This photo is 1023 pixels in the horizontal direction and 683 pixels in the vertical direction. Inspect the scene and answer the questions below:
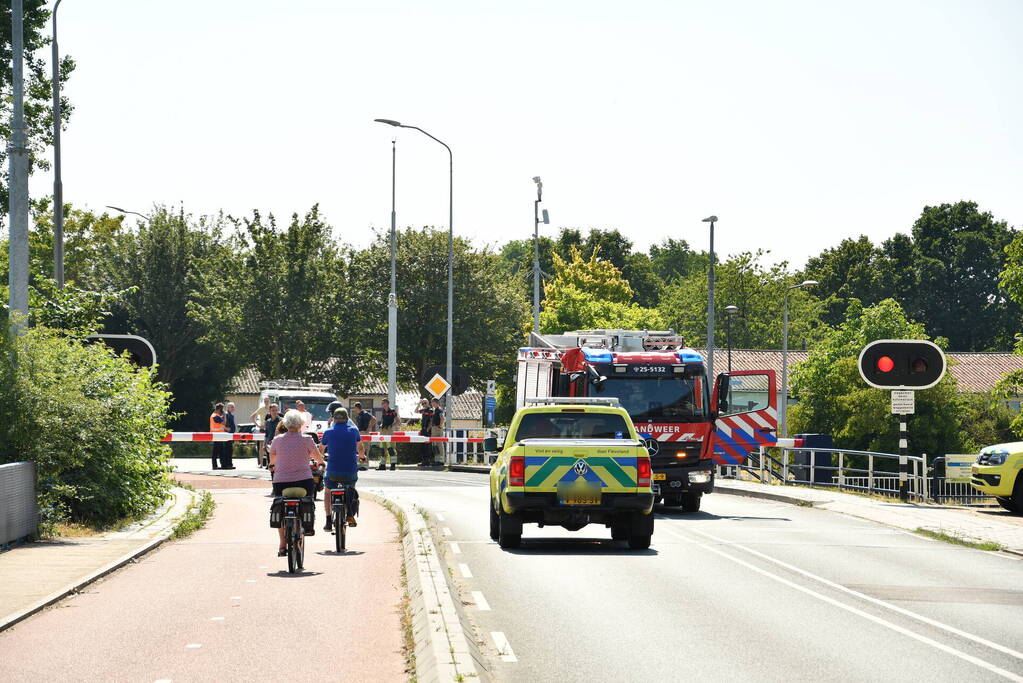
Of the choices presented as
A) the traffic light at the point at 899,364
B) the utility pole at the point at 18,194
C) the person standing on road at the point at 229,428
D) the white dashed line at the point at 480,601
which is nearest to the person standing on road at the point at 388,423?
the person standing on road at the point at 229,428

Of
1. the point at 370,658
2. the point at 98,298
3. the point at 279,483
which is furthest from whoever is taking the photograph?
the point at 98,298

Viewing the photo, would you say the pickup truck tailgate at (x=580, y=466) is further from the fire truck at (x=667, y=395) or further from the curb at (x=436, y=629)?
the fire truck at (x=667, y=395)

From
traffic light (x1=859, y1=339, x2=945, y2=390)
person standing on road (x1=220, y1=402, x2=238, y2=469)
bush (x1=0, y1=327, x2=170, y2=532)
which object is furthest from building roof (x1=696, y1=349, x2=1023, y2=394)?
bush (x1=0, y1=327, x2=170, y2=532)

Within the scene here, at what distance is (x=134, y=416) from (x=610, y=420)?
676cm

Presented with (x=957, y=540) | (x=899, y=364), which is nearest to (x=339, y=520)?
(x=957, y=540)

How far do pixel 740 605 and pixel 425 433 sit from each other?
29.7 m

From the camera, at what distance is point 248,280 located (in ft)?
195

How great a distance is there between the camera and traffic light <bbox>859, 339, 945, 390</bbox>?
26062 mm

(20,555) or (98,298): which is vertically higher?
(98,298)

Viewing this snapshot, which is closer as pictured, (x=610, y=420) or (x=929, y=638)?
(x=929, y=638)

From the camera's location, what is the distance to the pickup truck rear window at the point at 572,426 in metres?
17.8

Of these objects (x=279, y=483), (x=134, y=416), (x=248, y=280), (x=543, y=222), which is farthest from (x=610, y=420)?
(x=248, y=280)

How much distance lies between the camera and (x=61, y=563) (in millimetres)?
13883

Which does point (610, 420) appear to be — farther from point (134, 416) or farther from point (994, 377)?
point (994, 377)
